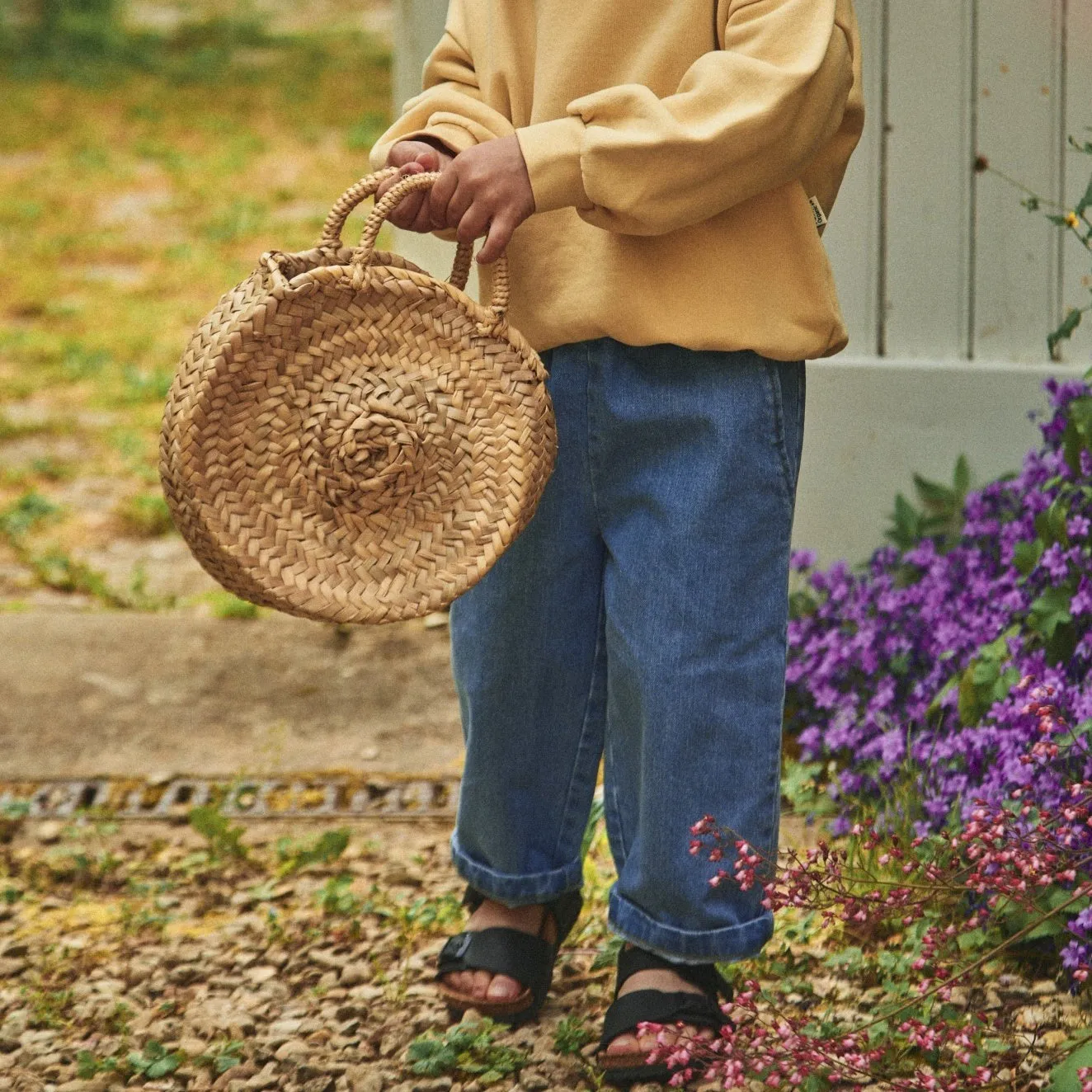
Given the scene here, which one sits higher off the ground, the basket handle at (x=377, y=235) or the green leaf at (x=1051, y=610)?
the basket handle at (x=377, y=235)

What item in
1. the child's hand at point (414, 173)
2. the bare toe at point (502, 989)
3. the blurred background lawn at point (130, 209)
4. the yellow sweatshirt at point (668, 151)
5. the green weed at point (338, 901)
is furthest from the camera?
the blurred background lawn at point (130, 209)

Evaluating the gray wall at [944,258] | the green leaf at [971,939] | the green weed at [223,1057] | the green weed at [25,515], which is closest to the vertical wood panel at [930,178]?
the gray wall at [944,258]

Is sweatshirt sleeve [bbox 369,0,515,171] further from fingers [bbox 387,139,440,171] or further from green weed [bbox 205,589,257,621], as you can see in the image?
green weed [bbox 205,589,257,621]

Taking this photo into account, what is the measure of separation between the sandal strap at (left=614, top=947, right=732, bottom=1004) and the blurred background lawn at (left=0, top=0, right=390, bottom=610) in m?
2.08

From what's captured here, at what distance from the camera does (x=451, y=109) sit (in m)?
1.86

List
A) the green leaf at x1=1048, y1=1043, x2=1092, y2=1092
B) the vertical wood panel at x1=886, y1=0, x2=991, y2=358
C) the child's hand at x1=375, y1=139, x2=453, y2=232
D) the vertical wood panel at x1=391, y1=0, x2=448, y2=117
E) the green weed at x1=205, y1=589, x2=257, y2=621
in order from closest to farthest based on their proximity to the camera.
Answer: the green leaf at x1=1048, y1=1043, x2=1092, y2=1092 → the child's hand at x1=375, y1=139, x2=453, y2=232 → the vertical wood panel at x1=886, y1=0, x2=991, y2=358 → the vertical wood panel at x1=391, y1=0, x2=448, y2=117 → the green weed at x1=205, y1=589, x2=257, y2=621

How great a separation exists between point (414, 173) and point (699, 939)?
96 cm

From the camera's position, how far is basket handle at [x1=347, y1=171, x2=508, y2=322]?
1636 millimetres

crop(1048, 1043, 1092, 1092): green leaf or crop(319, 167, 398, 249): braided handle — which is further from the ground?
crop(319, 167, 398, 249): braided handle

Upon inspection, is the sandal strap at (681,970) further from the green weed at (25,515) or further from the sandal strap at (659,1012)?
the green weed at (25,515)

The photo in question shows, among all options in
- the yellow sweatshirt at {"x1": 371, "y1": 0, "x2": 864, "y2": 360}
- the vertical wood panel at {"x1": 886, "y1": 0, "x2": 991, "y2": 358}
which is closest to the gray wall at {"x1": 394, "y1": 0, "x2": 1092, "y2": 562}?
the vertical wood panel at {"x1": 886, "y1": 0, "x2": 991, "y2": 358}

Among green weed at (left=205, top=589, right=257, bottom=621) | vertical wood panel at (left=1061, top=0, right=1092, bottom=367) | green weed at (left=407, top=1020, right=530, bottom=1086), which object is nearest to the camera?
green weed at (left=407, top=1020, right=530, bottom=1086)

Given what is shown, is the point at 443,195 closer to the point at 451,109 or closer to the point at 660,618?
the point at 451,109

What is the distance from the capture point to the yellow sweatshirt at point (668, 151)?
1.62 meters
